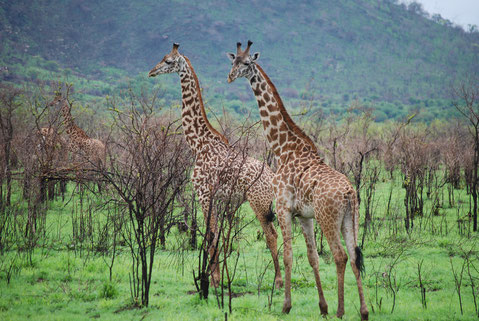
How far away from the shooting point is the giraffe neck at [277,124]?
6512 millimetres

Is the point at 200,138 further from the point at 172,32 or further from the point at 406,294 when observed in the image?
the point at 172,32

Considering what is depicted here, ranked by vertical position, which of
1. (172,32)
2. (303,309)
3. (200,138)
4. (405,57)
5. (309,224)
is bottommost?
(303,309)

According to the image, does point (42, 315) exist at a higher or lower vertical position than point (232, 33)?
lower

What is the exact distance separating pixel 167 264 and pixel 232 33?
5838 inches

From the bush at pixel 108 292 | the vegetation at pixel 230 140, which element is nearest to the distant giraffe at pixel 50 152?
the vegetation at pixel 230 140

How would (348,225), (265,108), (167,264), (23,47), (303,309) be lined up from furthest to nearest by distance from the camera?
(23,47)
(167,264)
(265,108)
(303,309)
(348,225)

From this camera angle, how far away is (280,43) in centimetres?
14388

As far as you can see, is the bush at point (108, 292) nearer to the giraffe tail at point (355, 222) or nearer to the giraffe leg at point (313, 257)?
the giraffe leg at point (313, 257)

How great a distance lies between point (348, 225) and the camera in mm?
5441

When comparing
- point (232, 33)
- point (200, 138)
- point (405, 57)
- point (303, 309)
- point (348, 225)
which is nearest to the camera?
point (348, 225)

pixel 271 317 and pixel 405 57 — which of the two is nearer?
pixel 271 317

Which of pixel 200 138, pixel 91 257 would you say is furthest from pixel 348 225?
pixel 91 257

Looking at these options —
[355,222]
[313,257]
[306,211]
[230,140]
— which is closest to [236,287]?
[313,257]

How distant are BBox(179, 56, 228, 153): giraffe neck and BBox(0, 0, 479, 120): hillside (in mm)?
64044
